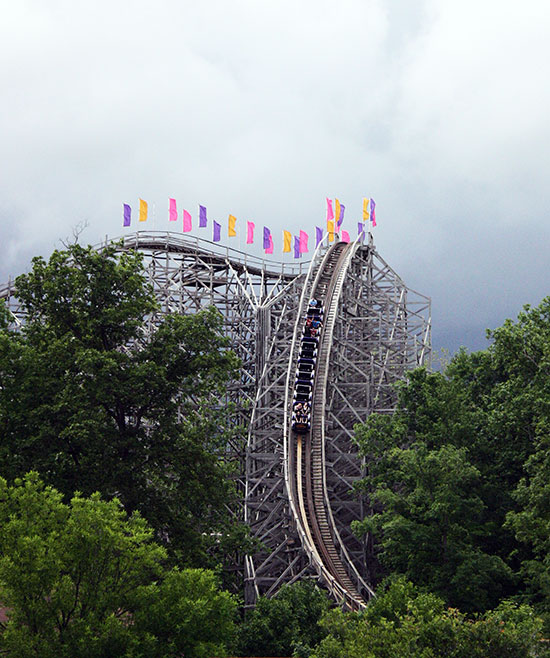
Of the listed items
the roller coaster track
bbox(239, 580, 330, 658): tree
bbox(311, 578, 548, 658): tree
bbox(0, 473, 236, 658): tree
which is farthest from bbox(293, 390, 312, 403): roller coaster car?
bbox(311, 578, 548, 658): tree

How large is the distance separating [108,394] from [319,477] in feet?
43.7

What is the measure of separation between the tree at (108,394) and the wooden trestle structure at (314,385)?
691 centimetres

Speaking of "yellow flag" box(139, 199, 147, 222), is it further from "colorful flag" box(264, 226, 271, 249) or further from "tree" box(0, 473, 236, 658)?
"tree" box(0, 473, 236, 658)

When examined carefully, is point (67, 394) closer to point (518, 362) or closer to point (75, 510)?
point (75, 510)

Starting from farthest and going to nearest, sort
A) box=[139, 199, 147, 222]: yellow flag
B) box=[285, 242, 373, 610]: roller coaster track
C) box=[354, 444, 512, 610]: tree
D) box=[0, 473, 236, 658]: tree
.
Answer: box=[139, 199, 147, 222]: yellow flag < box=[285, 242, 373, 610]: roller coaster track < box=[354, 444, 512, 610]: tree < box=[0, 473, 236, 658]: tree

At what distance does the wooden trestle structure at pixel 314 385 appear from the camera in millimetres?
36688

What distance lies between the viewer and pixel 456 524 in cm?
3197

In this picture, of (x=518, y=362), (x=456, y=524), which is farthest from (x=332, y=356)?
(x=456, y=524)

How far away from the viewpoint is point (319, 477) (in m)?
38.7

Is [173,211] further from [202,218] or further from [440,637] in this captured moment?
[440,637]

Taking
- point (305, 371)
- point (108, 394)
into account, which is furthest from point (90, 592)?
point (305, 371)

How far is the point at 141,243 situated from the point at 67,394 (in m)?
23.3

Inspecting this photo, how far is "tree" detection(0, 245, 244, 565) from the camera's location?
89.7 feet

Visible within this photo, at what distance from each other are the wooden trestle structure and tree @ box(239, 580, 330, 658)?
4.12m
